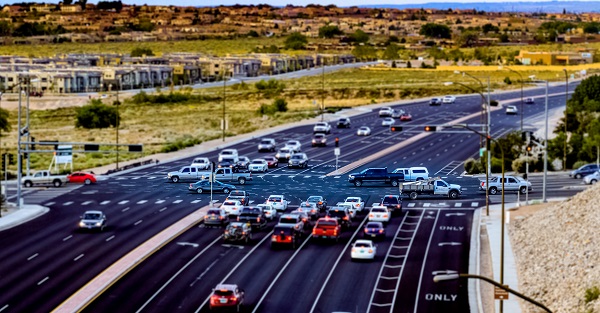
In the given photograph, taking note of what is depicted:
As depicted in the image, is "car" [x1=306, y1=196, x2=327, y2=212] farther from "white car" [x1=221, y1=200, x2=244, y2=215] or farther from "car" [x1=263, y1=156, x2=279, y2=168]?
"car" [x1=263, y1=156, x2=279, y2=168]

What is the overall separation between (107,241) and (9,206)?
14265mm

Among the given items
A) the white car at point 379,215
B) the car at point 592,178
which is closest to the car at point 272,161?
the car at point 592,178

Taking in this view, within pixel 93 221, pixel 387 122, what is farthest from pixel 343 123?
pixel 93 221

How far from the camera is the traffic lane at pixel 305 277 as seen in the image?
146 feet

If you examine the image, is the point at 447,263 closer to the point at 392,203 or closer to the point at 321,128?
the point at 392,203

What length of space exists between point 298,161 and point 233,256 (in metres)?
34.7

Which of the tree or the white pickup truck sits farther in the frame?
the tree

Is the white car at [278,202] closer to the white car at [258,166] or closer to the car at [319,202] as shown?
the car at [319,202]

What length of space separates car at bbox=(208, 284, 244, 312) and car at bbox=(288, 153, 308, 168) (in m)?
44.6

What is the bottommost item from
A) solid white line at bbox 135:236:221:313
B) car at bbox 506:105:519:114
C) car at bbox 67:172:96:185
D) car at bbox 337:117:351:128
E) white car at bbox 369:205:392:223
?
solid white line at bbox 135:236:221:313

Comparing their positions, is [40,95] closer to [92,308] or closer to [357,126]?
[357,126]

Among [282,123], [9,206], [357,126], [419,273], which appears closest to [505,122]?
[357,126]

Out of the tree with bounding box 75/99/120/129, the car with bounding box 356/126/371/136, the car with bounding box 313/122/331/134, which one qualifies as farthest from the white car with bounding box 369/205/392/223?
the tree with bounding box 75/99/120/129

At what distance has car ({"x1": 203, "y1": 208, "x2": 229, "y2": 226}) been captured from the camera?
61.3m
